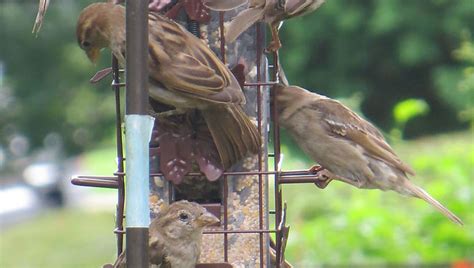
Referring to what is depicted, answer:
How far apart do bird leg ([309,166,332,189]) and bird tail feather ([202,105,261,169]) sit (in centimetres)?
53

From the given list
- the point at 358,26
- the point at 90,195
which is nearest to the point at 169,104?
the point at 358,26

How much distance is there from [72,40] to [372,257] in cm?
1528

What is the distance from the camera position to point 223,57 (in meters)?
4.82

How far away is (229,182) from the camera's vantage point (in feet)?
16.0

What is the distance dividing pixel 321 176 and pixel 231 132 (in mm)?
747

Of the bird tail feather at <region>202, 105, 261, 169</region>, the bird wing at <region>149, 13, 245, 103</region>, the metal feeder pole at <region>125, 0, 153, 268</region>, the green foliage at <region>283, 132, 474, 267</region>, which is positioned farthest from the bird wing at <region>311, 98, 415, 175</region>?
the green foliage at <region>283, 132, 474, 267</region>

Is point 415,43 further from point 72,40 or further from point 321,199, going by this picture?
point 321,199

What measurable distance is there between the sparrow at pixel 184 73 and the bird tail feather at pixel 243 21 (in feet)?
0.46

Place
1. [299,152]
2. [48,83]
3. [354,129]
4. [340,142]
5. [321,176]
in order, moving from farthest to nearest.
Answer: [48,83] → [299,152] → [354,129] → [340,142] → [321,176]

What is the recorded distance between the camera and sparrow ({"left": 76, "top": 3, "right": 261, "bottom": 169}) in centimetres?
444

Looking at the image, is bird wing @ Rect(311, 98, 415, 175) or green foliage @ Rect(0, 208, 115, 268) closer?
bird wing @ Rect(311, 98, 415, 175)

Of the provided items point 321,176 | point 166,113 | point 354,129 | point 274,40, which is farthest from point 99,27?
point 354,129

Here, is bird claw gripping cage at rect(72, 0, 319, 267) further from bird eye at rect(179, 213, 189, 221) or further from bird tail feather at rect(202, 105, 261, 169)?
bird eye at rect(179, 213, 189, 221)

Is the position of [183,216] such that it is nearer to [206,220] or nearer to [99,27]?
[206,220]
